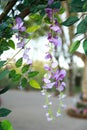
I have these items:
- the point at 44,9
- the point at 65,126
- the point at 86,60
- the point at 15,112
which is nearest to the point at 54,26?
the point at 44,9

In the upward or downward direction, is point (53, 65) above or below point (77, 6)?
below

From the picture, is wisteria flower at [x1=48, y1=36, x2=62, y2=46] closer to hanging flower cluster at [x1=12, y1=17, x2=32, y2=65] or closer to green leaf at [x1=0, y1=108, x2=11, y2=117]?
hanging flower cluster at [x1=12, y1=17, x2=32, y2=65]

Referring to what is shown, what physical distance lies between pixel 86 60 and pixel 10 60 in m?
9.62

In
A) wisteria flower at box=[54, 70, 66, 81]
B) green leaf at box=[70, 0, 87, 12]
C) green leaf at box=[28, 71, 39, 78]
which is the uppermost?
green leaf at box=[70, 0, 87, 12]

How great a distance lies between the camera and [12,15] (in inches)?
31.6

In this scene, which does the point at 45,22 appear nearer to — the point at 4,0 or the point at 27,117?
the point at 4,0

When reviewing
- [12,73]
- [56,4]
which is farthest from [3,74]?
[56,4]

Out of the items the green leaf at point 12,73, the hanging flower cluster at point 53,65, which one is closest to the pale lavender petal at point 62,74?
the hanging flower cluster at point 53,65

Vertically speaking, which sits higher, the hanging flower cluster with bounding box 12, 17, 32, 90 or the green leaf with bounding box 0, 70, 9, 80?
the hanging flower cluster with bounding box 12, 17, 32, 90

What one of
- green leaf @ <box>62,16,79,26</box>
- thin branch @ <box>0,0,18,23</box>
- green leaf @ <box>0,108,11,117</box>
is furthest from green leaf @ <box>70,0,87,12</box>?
green leaf @ <box>0,108,11,117</box>

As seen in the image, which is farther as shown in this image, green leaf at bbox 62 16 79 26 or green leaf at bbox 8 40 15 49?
green leaf at bbox 8 40 15 49

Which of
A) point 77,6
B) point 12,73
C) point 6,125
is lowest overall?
point 6,125

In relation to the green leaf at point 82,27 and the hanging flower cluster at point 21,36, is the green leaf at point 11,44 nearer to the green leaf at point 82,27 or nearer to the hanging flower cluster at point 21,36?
the hanging flower cluster at point 21,36

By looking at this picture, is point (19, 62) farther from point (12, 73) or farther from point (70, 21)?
point (70, 21)
